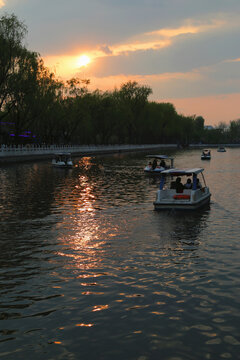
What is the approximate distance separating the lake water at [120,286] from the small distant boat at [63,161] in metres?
29.4

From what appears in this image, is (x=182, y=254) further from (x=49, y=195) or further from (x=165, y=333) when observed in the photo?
(x=49, y=195)

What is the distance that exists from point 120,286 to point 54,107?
69.1m

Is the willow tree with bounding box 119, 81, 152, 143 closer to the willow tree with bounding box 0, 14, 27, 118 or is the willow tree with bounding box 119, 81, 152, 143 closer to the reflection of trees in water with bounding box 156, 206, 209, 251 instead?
the willow tree with bounding box 0, 14, 27, 118

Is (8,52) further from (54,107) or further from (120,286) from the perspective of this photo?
(120,286)

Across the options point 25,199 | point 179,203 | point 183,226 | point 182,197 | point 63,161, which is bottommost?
point 183,226

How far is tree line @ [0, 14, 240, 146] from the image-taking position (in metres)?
52.8

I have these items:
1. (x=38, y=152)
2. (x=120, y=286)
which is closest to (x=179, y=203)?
(x=120, y=286)

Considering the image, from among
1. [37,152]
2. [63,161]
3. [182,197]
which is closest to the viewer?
[182,197]

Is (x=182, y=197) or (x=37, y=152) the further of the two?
(x=37, y=152)

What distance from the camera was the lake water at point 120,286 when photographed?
20.8 ft

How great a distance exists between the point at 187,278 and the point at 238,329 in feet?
8.08

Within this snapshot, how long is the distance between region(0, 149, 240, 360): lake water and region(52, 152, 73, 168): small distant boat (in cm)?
2939

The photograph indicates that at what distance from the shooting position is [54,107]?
75125 millimetres

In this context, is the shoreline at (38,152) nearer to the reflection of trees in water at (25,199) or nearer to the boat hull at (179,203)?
the reflection of trees in water at (25,199)
